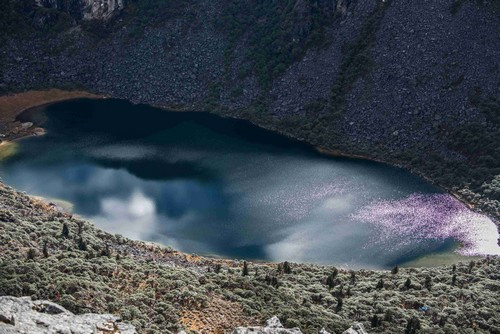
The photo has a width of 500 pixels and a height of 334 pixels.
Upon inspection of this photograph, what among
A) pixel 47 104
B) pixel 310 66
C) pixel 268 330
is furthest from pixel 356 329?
pixel 47 104

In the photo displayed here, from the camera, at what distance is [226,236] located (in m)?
73.7

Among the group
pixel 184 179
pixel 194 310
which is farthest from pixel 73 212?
pixel 194 310

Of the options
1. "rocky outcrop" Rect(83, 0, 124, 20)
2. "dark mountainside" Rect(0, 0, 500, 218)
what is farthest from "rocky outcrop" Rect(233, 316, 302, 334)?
"rocky outcrop" Rect(83, 0, 124, 20)

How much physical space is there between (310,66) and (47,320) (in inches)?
3363

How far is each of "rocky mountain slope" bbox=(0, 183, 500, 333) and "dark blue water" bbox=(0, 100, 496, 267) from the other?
746 centimetres

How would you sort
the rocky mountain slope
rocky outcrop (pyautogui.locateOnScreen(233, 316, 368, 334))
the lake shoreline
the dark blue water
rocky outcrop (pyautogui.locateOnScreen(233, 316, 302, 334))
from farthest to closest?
1. the lake shoreline
2. the dark blue water
3. the rocky mountain slope
4. rocky outcrop (pyautogui.locateOnScreen(233, 316, 368, 334))
5. rocky outcrop (pyautogui.locateOnScreen(233, 316, 302, 334))

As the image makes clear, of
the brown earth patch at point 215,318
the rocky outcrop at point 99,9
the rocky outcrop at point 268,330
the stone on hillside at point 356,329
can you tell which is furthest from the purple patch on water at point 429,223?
the rocky outcrop at point 99,9

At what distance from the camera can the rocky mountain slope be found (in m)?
42.2

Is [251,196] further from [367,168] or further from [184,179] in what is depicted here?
[367,168]

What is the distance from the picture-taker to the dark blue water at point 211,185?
73.4 m

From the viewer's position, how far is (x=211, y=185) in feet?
284

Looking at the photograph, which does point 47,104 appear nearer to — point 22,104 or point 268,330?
point 22,104

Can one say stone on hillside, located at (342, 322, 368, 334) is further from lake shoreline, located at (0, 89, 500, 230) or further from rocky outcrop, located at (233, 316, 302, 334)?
lake shoreline, located at (0, 89, 500, 230)

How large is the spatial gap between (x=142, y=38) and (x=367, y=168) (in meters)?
56.8
